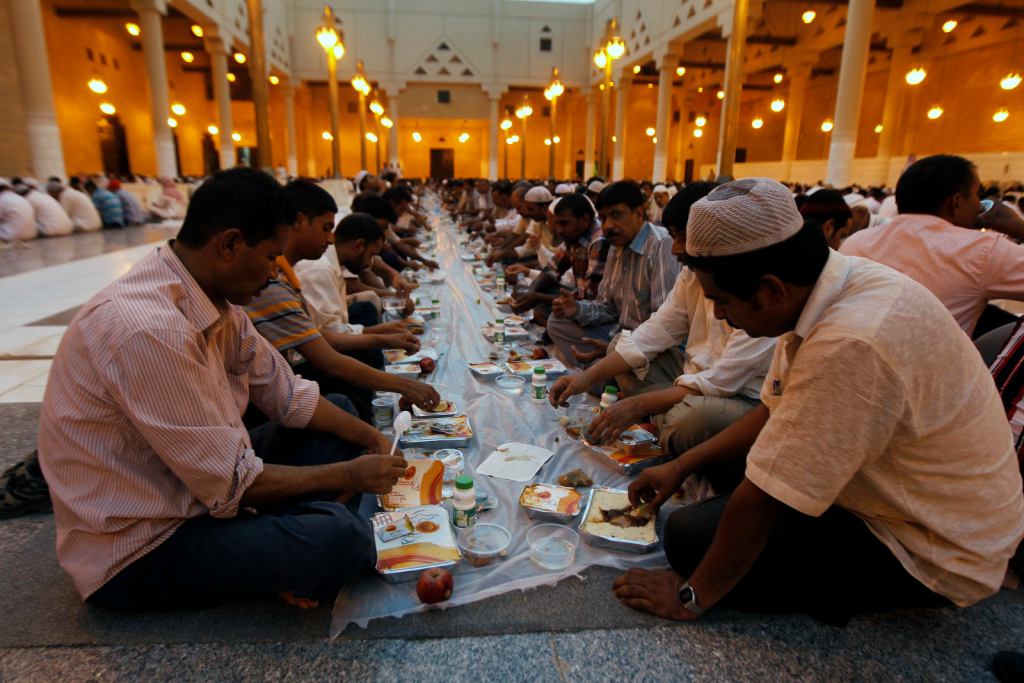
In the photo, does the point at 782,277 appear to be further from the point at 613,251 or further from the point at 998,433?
the point at 613,251

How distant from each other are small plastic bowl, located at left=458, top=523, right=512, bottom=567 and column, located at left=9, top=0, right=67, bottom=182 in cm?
1352

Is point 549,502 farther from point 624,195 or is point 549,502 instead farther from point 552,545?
point 624,195

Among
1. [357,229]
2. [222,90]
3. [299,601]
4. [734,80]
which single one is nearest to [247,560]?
[299,601]

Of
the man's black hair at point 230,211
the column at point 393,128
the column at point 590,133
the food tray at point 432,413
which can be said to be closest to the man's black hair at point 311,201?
the food tray at point 432,413

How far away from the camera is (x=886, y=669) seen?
156 cm

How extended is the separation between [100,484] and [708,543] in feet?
5.25

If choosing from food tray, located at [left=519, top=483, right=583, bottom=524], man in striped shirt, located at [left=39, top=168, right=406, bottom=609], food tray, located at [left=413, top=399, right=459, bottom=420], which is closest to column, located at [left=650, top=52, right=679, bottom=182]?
food tray, located at [left=413, top=399, right=459, bottom=420]

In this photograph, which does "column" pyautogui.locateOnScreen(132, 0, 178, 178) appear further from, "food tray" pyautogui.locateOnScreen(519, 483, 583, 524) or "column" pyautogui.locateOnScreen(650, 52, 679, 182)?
"food tray" pyautogui.locateOnScreen(519, 483, 583, 524)

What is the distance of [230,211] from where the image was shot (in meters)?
1.55

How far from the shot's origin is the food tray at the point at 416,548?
1803 millimetres

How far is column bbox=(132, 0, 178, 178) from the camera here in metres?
13.9

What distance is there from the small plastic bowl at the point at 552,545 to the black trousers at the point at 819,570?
1.17 ft

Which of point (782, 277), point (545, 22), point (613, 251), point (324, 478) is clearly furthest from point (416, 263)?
point (545, 22)

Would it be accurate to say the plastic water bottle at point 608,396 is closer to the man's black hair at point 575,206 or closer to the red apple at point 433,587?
the red apple at point 433,587
